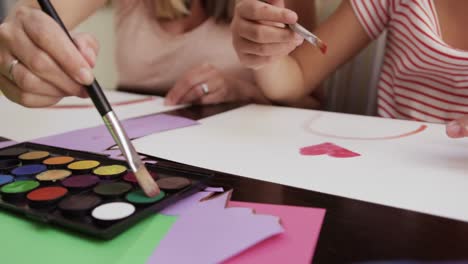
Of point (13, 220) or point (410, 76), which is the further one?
point (410, 76)

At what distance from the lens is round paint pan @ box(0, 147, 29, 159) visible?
14.2 inches

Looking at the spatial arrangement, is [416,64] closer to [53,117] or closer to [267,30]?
[267,30]

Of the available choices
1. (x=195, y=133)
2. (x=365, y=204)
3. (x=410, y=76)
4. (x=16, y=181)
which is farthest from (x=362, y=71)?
(x=16, y=181)

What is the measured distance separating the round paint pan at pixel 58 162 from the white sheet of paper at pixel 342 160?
0.08 meters

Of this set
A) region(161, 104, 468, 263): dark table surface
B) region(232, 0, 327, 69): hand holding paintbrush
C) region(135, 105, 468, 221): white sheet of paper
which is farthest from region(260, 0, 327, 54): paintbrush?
region(161, 104, 468, 263): dark table surface

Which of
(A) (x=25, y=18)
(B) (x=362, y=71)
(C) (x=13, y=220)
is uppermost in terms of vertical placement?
(A) (x=25, y=18)

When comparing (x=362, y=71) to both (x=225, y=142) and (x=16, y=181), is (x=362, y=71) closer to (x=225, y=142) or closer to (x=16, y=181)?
(x=225, y=142)

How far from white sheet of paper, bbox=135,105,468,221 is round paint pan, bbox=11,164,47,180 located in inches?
4.3

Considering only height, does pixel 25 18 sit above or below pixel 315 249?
above

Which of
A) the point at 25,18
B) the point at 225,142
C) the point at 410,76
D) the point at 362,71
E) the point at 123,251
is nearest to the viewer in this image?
the point at 123,251

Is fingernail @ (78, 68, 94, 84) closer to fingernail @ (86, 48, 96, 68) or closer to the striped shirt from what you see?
fingernail @ (86, 48, 96, 68)

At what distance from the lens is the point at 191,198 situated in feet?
0.97

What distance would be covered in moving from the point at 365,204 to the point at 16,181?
0.27 meters

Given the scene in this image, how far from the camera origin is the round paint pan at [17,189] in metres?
0.28
